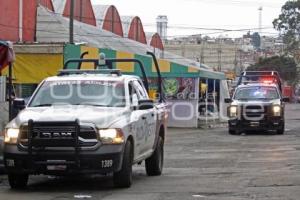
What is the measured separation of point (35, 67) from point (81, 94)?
1582 cm

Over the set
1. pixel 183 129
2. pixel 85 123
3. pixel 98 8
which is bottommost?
pixel 183 129

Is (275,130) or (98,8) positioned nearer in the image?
(275,130)

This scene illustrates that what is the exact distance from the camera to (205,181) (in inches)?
489

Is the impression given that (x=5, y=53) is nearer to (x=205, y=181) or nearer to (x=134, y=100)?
(x=134, y=100)

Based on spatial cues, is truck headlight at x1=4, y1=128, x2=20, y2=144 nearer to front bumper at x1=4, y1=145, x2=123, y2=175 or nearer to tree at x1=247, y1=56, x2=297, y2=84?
front bumper at x1=4, y1=145, x2=123, y2=175

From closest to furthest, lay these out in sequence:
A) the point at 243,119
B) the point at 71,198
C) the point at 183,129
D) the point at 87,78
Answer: the point at 71,198, the point at 87,78, the point at 243,119, the point at 183,129

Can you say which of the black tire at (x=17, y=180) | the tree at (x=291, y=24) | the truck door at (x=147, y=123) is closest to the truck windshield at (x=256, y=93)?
the truck door at (x=147, y=123)

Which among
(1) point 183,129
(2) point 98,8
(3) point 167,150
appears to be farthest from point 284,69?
(3) point 167,150

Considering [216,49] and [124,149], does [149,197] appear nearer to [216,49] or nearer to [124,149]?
[124,149]

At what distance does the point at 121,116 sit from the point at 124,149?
55cm

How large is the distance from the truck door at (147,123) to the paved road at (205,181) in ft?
2.10

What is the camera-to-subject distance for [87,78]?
1225 centimetres

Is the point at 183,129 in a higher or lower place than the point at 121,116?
lower

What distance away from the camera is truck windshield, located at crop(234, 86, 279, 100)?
1075 inches
